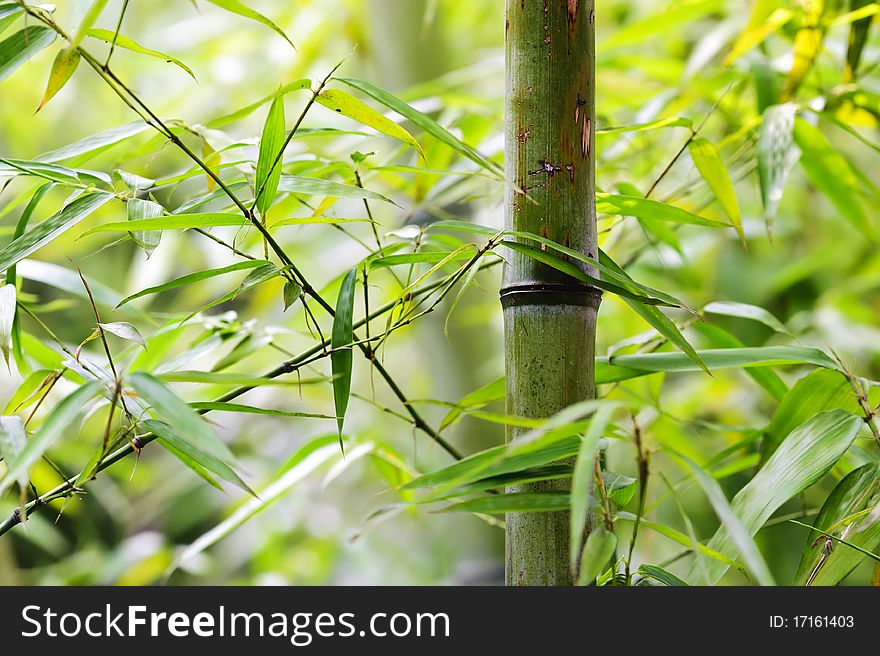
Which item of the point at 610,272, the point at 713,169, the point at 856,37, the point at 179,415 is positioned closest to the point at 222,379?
the point at 179,415

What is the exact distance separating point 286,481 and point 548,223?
0.65ft

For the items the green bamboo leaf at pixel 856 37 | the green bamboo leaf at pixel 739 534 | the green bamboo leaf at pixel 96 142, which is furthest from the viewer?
the green bamboo leaf at pixel 856 37

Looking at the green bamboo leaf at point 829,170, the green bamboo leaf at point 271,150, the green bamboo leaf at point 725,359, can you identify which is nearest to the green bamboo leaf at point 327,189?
the green bamboo leaf at point 271,150

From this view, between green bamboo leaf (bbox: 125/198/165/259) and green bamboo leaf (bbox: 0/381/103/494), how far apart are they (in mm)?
58

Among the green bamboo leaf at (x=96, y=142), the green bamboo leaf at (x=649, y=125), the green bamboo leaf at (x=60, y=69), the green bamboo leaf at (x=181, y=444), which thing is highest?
the green bamboo leaf at (x=649, y=125)

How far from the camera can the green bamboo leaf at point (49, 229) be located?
24cm

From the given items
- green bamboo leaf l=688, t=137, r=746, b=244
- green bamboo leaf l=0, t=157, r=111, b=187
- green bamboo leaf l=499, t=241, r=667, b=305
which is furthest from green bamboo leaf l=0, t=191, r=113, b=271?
green bamboo leaf l=688, t=137, r=746, b=244

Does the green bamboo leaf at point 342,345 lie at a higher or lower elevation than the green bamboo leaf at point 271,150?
lower

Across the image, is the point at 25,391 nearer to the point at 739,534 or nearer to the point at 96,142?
the point at 96,142

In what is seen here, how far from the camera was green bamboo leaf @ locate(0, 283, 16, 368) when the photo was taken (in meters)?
0.25

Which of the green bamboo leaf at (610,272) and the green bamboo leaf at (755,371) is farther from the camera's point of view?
the green bamboo leaf at (755,371)

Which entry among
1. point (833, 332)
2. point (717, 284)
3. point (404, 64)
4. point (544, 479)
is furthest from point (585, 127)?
point (717, 284)

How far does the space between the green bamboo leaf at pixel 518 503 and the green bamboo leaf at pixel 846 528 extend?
0.31 ft

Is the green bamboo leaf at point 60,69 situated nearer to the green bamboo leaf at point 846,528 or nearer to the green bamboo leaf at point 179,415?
the green bamboo leaf at point 179,415
